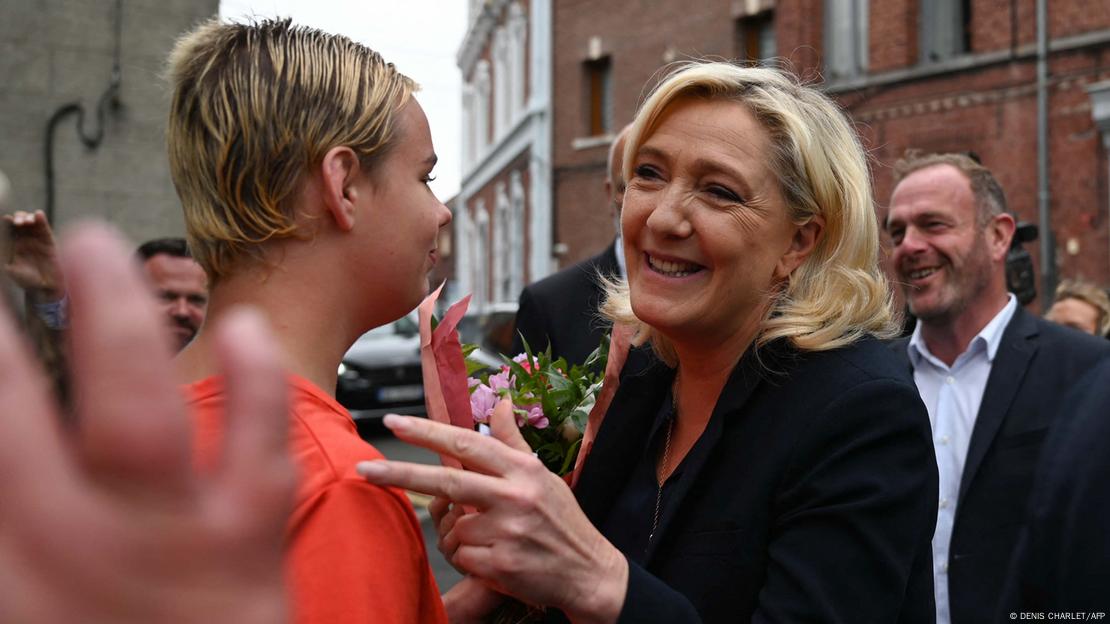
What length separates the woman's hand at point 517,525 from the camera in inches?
50.7

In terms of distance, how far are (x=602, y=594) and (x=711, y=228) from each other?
89cm

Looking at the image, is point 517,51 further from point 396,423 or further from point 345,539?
point 345,539

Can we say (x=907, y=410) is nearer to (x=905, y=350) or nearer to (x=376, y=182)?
(x=376, y=182)

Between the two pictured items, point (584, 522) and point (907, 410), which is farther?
point (907, 410)

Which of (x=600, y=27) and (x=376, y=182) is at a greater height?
(x=600, y=27)

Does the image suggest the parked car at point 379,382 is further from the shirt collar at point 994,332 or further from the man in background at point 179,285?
the shirt collar at point 994,332

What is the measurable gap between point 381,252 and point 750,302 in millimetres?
923

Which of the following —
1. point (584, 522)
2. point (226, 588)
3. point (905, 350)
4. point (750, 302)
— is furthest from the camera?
point (905, 350)

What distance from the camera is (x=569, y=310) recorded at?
12.6ft

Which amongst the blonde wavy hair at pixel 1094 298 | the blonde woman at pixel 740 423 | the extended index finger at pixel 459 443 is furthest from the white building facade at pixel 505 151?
the extended index finger at pixel 459 443

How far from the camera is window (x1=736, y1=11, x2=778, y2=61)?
19703mm

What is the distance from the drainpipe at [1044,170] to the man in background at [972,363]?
11951 millimetres

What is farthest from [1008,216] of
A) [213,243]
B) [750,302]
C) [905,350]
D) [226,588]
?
[226,588]

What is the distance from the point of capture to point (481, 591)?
72.0 inches
